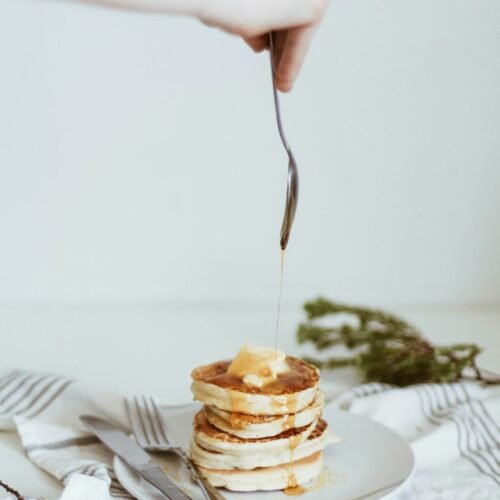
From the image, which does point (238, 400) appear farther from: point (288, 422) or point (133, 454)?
point (133, 454)

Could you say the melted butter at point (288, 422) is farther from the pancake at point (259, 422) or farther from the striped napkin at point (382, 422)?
the striped napkin at point (382, 422)

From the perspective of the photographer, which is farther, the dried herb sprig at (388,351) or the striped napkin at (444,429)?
the dried herb sprig at (388,351)

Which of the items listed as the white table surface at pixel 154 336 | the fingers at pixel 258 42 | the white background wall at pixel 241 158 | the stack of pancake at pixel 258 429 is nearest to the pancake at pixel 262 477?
the stack of pancake at pixel 258 429

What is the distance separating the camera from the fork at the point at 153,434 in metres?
1.38

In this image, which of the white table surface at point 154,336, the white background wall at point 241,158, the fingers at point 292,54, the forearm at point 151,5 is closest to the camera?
the forearm at point 151,5

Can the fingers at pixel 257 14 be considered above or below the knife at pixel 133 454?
above

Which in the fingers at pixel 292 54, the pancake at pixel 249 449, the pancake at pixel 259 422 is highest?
the fingers at pixel 292 54

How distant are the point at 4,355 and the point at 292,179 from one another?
1.15 meters

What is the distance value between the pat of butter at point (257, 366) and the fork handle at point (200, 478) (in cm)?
14

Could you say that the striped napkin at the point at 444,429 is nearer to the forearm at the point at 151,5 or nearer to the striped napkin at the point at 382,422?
the striped napkin at the point at 382,422

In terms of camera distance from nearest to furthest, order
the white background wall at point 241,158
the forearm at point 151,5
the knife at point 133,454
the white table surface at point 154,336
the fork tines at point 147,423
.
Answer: the forearm at point 151,5 < the knife at point 133,454 < the fork tines at point 147,423 < the white table surface at point 154,336 < the white background wall at point 241,158

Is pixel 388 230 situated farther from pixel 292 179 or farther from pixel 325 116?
pixel 292 179

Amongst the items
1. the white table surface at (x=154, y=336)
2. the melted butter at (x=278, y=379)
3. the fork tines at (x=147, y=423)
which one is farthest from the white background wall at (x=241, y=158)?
the melted butter at (x=278, y=379)

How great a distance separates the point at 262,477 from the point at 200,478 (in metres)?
0.09
